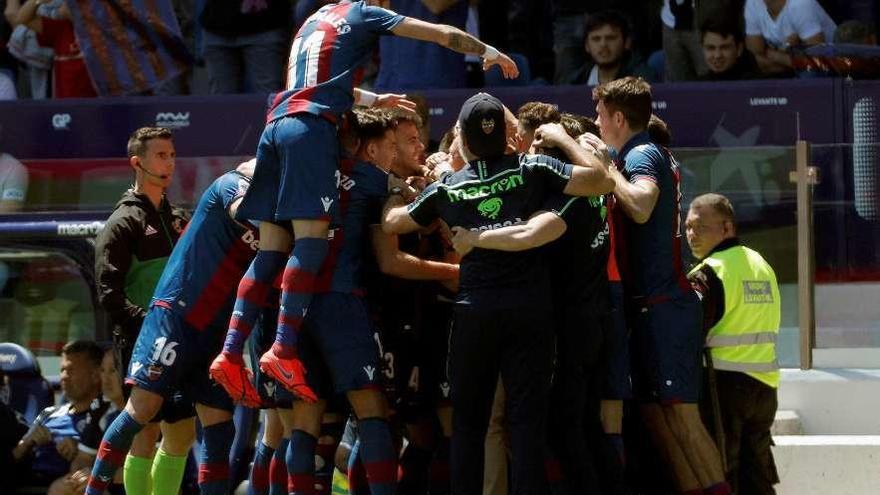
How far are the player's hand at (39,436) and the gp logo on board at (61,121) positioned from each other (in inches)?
112

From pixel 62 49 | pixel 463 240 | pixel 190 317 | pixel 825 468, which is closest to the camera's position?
pixel 463 240

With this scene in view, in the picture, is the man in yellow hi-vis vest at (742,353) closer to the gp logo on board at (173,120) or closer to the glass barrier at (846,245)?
the glass barrier at (846,245)

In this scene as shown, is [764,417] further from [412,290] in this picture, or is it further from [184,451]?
[184,451]

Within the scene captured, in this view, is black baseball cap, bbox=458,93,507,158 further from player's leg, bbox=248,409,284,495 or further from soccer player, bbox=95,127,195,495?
soccer player, bbox=95,127,195,495

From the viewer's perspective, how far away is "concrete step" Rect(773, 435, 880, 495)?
9.25 metres

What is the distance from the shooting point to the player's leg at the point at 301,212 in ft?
23.9

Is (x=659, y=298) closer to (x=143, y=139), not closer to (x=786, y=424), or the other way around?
(x=786, y=424)

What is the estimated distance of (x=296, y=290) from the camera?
7.29 meters

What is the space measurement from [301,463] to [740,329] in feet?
7.93

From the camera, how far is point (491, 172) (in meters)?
7.23

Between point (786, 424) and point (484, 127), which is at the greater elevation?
point (484, 127)

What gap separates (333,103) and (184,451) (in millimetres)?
1942

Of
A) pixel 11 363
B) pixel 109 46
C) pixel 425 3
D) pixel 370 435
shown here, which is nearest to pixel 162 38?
pixel 109 46

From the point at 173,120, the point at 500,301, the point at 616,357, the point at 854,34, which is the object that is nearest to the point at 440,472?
the point at 616,357
